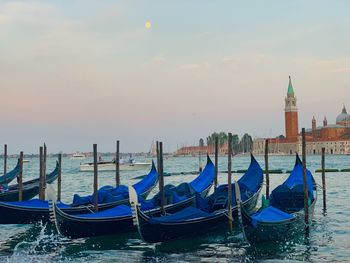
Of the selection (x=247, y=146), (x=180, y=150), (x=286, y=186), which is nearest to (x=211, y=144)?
(x=247, y=146)

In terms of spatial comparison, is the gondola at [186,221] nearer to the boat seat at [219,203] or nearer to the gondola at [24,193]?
the boat seat at [219,203]

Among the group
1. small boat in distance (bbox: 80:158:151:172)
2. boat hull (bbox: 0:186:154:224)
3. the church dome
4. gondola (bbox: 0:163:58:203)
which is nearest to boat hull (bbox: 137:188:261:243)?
boat hull (bbox: 0:186:154:224)

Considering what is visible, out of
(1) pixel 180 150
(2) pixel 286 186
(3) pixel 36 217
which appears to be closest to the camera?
(3) pixel 36 217

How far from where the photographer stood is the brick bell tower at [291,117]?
109875 mm

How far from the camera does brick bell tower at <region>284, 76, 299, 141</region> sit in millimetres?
109875

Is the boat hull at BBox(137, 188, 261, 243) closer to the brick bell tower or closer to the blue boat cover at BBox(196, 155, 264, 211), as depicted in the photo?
the blue boat cover at BBox(196, 155, 264, 211)

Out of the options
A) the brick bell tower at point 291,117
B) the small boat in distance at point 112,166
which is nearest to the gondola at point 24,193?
the small boat in distance at point 112,166

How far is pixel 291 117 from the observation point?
110 m

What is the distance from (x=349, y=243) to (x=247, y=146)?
116m

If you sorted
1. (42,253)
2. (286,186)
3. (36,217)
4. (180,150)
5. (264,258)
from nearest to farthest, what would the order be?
(264,258)
(42,253)
(36,217)
(286,186)
(180,150)

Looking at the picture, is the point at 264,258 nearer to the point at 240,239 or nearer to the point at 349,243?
the point at 240,239

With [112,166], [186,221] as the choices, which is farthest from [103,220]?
[112,166]

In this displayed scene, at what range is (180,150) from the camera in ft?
494

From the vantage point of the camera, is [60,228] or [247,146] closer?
[60,228]
